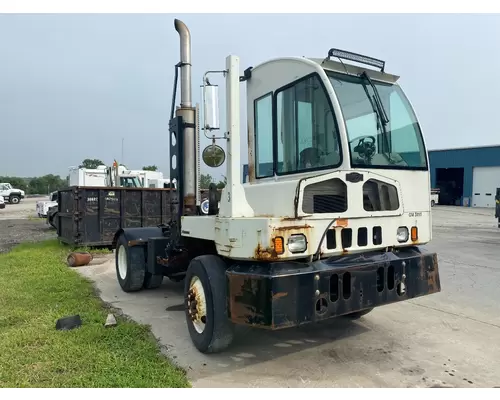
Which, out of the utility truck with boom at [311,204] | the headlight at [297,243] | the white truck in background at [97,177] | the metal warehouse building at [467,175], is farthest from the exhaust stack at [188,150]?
the metal warehouse building at [467,175]

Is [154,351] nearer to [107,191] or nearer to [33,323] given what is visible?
[33,323]

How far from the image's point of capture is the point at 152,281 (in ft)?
21.4

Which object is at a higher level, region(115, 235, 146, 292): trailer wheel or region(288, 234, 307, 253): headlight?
region(288, 234, 307, 253): headlight

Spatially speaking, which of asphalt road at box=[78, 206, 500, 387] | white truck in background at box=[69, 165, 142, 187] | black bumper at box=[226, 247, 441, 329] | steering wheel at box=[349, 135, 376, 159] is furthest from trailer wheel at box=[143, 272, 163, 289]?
white truck in background at box=[69, 165, 142, 187]

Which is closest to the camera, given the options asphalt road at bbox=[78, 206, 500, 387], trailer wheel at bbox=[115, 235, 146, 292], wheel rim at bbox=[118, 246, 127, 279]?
asphalt road at bbox=[78, 206, 500, 387]

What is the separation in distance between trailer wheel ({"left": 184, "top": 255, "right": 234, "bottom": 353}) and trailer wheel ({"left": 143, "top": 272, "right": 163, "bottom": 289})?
97.3 inches

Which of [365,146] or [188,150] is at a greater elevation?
[188,150]

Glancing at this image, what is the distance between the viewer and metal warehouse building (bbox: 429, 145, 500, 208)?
3353 cm

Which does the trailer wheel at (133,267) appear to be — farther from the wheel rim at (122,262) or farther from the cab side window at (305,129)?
the cab side window at (305,129)

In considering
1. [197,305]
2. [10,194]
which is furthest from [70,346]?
[10,194]

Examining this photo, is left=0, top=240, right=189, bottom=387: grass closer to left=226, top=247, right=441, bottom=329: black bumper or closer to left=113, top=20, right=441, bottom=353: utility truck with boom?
left=113, top=20, right=441, bottom=353: utility truck with boom

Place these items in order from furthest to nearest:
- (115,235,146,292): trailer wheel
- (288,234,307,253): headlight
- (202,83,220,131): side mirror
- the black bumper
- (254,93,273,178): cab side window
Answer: (115,235,146,292): trailer wheel → (254,93,273,178): cab side window → (202,83,220,131): side mirror → (288,234,307,253): headlight → the black bumper

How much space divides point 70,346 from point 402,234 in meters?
3.41

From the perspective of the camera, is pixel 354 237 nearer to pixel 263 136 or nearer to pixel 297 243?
pixel 297 243
